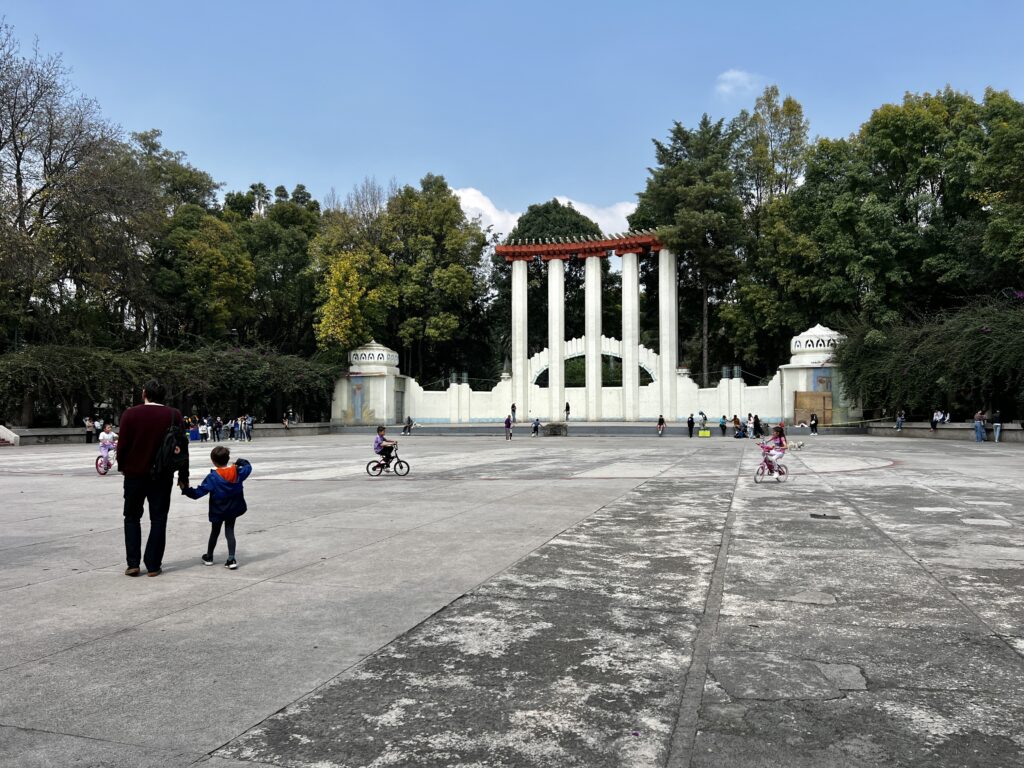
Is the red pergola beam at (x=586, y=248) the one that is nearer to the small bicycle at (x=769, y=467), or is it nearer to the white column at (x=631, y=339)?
the white column at (x=631, y=339)

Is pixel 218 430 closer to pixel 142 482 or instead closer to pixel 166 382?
pixel 166 382

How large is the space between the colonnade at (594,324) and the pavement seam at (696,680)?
35213mm

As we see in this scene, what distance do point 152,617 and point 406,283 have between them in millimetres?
40707

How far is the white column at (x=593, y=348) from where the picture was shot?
4144 centimetres

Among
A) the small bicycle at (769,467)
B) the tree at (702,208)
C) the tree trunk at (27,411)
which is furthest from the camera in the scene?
the tree at (702,208)

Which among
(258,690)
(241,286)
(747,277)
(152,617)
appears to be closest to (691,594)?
(258,690)

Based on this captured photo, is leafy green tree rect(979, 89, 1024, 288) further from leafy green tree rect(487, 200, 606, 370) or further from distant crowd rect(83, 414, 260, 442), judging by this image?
distant crowd rect(83, 414, 260, 442)

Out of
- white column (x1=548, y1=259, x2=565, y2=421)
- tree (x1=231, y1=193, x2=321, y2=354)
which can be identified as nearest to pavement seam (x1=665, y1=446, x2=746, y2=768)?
white column (x1=548, y1=259, x2=565, y2=421)

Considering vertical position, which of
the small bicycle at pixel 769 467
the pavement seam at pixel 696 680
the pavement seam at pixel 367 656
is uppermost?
the small bicycle at pixel 769 467

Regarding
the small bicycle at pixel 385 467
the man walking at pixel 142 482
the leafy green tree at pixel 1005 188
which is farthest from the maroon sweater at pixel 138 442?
the leafy green tree at pixel 1005 188

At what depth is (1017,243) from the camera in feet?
87.6

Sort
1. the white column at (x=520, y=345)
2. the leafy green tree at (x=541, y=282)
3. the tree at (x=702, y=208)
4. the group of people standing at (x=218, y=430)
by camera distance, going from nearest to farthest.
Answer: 1. the group of people standing at (x=218, y=430)
2. the tree at (x=702, y=208)
3. the white column at (x=520, y=345)
4. the leafy green tree at (x=541, y=282)

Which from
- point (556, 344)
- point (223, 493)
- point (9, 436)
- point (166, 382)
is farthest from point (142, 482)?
point (556, 344)

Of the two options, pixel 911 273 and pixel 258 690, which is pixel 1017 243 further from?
pixel 258 690
